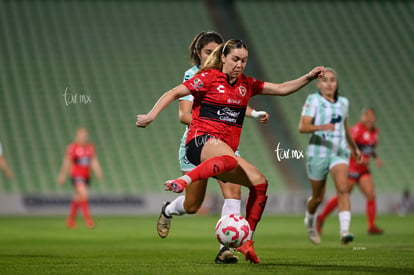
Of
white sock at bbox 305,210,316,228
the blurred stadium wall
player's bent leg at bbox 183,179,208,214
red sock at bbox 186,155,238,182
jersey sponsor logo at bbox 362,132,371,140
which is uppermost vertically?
the blurred stadium wall

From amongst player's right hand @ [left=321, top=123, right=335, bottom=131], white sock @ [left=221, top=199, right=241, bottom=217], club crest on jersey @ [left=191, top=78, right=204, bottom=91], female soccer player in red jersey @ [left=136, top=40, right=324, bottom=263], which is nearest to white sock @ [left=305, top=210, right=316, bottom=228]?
player's right hand @ [left=321, top=123, right=335, bottom=131]

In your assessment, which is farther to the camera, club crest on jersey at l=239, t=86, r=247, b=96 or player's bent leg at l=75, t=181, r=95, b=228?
player's bent leg at l=75, t=181, r=95, b=228

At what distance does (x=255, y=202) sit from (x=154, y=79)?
16.6 meters

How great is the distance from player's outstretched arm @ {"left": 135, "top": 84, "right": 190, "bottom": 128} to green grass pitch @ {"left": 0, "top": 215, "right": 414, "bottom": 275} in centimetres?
119

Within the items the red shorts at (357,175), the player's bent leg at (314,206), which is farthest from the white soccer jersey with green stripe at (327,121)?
the red shorts at (357,175)

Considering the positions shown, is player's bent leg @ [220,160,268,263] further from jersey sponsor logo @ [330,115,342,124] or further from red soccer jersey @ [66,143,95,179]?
red soccer jersey @ [66,143,95,179]

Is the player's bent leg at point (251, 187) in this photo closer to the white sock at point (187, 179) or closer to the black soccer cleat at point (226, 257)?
the black soccer cleat at point (226, 257)

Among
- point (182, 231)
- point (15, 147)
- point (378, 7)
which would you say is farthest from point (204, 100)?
point (378, 7)

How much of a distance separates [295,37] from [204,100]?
62.6ft

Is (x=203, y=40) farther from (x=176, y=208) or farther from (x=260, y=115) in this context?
(x=176, y=208)

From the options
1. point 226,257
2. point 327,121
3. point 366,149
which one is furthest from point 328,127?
point 366,149

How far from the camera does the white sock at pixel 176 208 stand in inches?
307

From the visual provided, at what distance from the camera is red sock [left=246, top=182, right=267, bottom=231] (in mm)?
6796

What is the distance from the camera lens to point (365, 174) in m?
12.8
